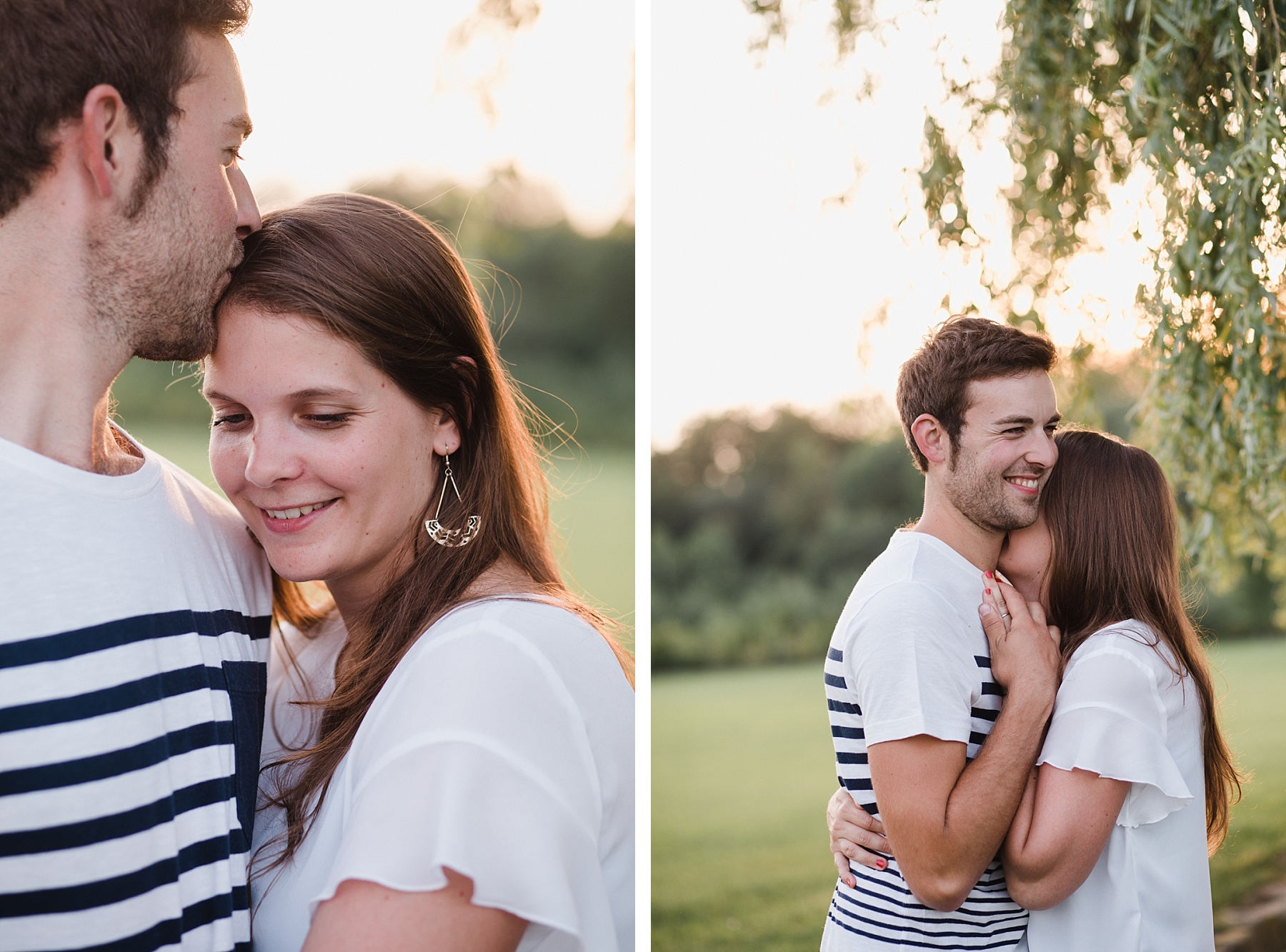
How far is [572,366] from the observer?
1531cm

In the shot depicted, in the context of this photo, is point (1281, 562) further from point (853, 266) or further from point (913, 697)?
point (913, 697)

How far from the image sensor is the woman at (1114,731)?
1583 mm

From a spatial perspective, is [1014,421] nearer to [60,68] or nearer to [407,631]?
[407,631]

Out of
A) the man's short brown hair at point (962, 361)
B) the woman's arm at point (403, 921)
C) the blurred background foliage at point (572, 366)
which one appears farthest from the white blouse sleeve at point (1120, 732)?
the blurred background foliage at point (572, 366)

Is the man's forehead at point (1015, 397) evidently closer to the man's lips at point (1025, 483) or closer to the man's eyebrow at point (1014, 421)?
the man's eyebrow at point (1014, 421)

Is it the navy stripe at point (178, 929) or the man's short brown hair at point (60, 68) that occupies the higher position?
the man's short brown hair at point (60, 68)

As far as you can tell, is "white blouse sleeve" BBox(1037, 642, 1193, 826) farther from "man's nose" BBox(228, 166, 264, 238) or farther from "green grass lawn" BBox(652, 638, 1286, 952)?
"green grass lawn" BBox(652, 638, 1286, 952)

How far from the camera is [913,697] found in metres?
1.60

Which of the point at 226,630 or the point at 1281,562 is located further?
the point at 1281,562

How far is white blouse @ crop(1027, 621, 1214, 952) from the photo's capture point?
5.24 ft

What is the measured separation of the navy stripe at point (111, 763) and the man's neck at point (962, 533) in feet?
4.13

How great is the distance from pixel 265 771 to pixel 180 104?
90 centimetres

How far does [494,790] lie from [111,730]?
1.39ft

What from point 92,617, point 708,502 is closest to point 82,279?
point 92,617
